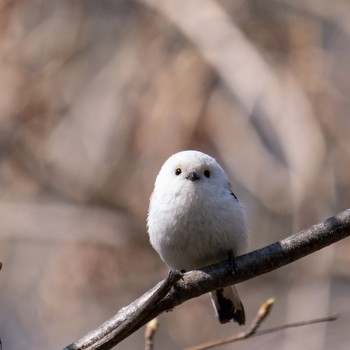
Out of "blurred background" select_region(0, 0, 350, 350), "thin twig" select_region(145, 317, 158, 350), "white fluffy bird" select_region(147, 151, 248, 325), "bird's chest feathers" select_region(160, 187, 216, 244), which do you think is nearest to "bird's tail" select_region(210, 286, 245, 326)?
"white fluffy bird" select_region(147, 151, 248, 325)

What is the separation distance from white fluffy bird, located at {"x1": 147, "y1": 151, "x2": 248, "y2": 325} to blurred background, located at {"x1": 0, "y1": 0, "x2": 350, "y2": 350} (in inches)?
71.3

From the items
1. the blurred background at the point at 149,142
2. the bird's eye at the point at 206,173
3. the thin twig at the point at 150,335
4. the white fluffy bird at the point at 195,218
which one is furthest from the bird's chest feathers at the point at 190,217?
the blurred background at the point at 149,142

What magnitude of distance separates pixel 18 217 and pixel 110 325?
341 cm

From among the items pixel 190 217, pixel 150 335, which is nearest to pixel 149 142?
pixel 190 217

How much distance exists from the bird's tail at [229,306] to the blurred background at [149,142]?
5.12 feet

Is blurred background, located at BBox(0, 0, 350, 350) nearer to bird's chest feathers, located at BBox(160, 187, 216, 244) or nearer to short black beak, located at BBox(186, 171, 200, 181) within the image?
short black beak, located at BBox(186, 171, 200, 181)

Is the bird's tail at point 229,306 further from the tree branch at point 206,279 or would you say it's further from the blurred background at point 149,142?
the blurred background at point 149,142

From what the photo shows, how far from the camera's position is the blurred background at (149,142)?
502 centimetres

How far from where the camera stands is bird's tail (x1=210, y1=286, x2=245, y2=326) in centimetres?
321

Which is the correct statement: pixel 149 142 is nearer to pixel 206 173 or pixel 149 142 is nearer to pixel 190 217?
pixel 206 173

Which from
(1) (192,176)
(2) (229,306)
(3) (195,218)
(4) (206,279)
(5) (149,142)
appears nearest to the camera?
(4) (206,279)

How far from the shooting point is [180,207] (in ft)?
9.55

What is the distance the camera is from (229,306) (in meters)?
3.22

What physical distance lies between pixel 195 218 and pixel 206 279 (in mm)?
515
